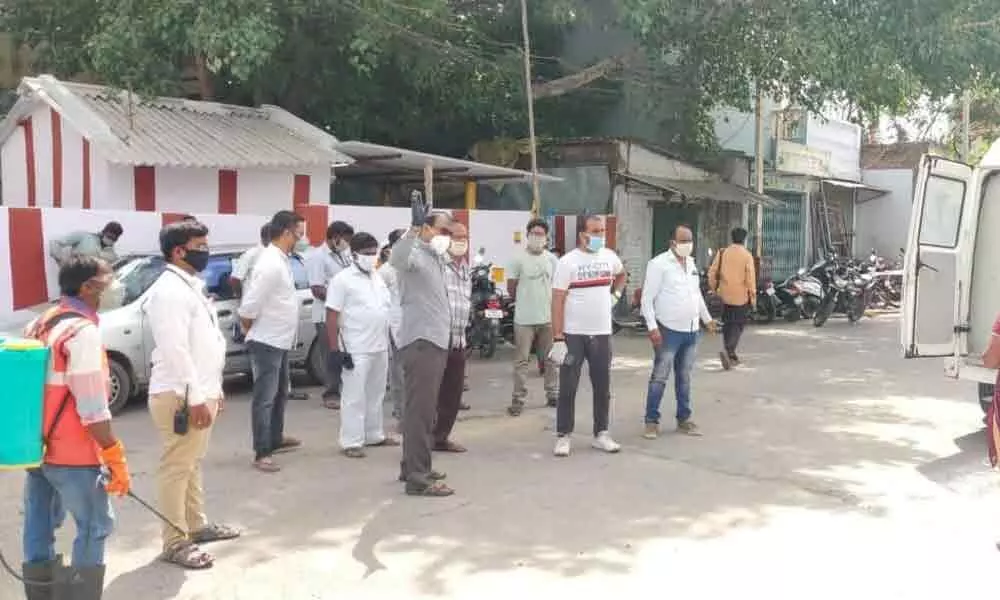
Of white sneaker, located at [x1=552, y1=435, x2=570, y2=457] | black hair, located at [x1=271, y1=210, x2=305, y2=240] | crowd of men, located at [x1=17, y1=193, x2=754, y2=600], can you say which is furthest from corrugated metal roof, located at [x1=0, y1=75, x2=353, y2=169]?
white sneaker, located at [x1=552, y1=435, x2=570, y2=457]

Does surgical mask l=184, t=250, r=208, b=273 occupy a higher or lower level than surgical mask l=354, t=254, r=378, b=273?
higher

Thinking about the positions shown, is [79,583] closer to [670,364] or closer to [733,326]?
[670,364]

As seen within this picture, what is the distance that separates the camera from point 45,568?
12.9 ft

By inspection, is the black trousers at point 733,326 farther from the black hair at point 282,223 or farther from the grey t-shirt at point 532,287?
the black hair at point 282,223

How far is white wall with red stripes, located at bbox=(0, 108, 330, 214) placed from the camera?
12.2 metres

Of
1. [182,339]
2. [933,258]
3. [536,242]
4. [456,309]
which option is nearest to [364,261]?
[456,309]

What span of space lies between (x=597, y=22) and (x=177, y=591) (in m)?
13.0

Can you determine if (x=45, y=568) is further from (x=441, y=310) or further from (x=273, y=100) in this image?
(x=273, y=100)

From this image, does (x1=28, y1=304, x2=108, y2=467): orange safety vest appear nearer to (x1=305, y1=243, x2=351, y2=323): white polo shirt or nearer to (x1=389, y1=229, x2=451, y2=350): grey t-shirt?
(x1=389, y1=229, x2=451, y2=350): grey t-shirt

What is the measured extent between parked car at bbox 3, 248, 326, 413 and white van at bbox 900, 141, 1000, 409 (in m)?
5.54

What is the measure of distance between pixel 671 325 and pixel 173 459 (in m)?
4.20

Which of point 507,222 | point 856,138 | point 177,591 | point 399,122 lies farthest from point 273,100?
point 856,138

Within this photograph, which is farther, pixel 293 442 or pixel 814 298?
pixel 814 298

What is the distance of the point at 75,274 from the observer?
3.72m
